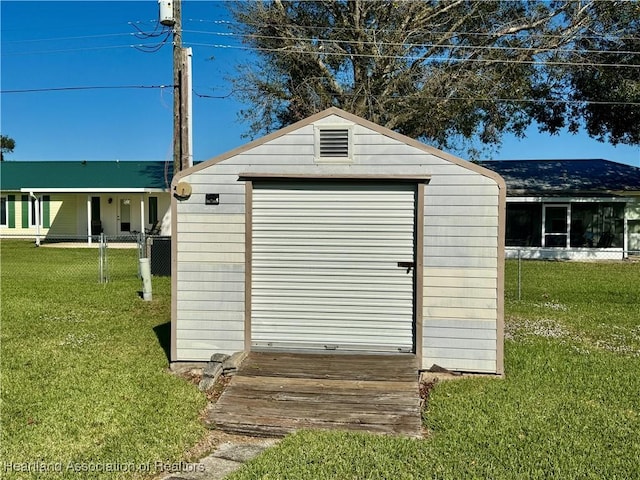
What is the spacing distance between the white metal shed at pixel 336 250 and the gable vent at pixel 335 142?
1cm

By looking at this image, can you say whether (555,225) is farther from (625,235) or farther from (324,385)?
(324,385)

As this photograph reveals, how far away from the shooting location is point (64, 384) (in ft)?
17.3

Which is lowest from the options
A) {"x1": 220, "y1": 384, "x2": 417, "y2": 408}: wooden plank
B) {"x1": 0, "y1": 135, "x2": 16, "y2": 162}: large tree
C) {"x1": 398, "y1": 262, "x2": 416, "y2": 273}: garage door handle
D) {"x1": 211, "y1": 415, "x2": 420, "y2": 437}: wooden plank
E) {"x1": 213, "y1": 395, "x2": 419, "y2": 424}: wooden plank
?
{"x1": 211, "y1": 415, "x2": 420, "y2": 437}: wooden plank

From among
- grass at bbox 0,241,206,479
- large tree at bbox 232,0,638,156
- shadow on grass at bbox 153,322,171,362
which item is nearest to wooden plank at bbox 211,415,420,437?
grass at bbox 0,241,206,479

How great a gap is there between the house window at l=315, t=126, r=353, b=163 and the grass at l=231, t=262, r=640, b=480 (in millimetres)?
2704

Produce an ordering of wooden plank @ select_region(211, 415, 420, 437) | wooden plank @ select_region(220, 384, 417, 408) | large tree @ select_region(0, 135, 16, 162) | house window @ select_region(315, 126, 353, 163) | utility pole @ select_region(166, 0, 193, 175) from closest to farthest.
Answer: wooden plank @ select_region(211, 415, 420, 437), wooden plank @ select_region(220, 384, 417, 408), house window @ select_region(315, 126, 353, 163), utility pole @ select_region(166, 0, 193, 175), large tree @ select_region(0, 135, 16, 162)

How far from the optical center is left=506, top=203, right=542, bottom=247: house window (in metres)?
20.4

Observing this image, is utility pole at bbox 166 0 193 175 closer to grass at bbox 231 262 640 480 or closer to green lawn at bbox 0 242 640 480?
green lawn at bbox 0 242 640 480

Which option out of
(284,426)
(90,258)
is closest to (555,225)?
(90,258)

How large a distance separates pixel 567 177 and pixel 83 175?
896 inches

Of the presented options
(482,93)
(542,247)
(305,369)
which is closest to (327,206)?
(305,369)

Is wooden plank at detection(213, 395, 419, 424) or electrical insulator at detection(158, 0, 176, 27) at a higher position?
electrical insulator at detection(158, 0, 176, 27)

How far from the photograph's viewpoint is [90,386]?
522 cm

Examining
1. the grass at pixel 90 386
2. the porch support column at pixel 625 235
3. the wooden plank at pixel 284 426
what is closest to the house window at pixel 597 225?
the porch support column at pixel 625 235
